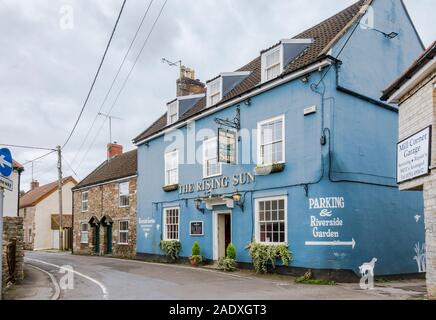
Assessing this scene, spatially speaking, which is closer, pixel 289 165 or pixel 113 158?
pixel 289 165

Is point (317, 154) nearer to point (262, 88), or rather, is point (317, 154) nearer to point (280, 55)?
point (262, 88)

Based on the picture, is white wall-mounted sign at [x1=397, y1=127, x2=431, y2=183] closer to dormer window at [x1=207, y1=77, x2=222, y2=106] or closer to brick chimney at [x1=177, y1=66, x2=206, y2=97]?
dormer window at [x1=207, y1=77, x2=222, y2=106]

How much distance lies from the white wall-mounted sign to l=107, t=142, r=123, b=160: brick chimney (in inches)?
1078

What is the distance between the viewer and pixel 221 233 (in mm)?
19094

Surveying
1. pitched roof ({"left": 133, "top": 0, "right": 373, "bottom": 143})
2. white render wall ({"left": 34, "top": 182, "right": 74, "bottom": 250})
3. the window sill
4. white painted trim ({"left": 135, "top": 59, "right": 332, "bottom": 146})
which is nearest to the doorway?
the window sill

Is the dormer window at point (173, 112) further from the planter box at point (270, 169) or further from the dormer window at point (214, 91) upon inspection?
the planter box at point (270, 169)

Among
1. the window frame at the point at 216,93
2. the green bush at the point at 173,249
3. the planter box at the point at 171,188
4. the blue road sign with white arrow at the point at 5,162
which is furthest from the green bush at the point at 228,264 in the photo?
the blue road sign with white arrow at the point at 5,162

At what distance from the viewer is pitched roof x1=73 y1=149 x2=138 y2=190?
27944 millimetres

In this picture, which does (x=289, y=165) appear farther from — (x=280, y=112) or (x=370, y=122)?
(x=370, y=122)

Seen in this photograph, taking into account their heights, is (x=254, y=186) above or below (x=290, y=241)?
above

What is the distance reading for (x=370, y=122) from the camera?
1580 cm
